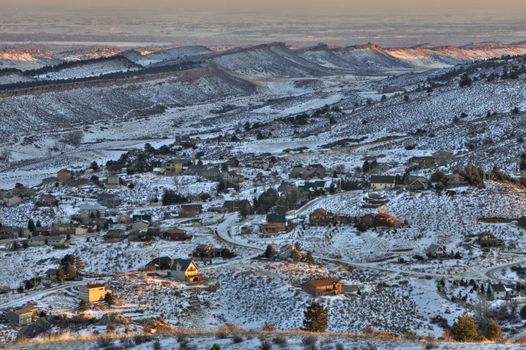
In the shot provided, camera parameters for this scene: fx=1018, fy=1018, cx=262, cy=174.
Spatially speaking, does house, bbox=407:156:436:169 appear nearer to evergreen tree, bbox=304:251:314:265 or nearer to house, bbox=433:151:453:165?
house, bbox=433:151:453:165

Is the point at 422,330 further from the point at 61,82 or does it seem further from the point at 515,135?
the point at 61,82

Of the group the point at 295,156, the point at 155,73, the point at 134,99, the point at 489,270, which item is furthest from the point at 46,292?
the point at 155,73

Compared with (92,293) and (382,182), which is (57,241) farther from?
(382,182)

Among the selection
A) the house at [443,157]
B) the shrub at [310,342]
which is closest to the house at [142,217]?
the house at [443,157]

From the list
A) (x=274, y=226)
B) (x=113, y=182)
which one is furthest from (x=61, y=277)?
(x=113, y=182)

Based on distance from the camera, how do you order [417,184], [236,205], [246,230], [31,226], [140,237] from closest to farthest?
[140,237]
[246,230]
[31,226]
[417,184]
[236,205]
